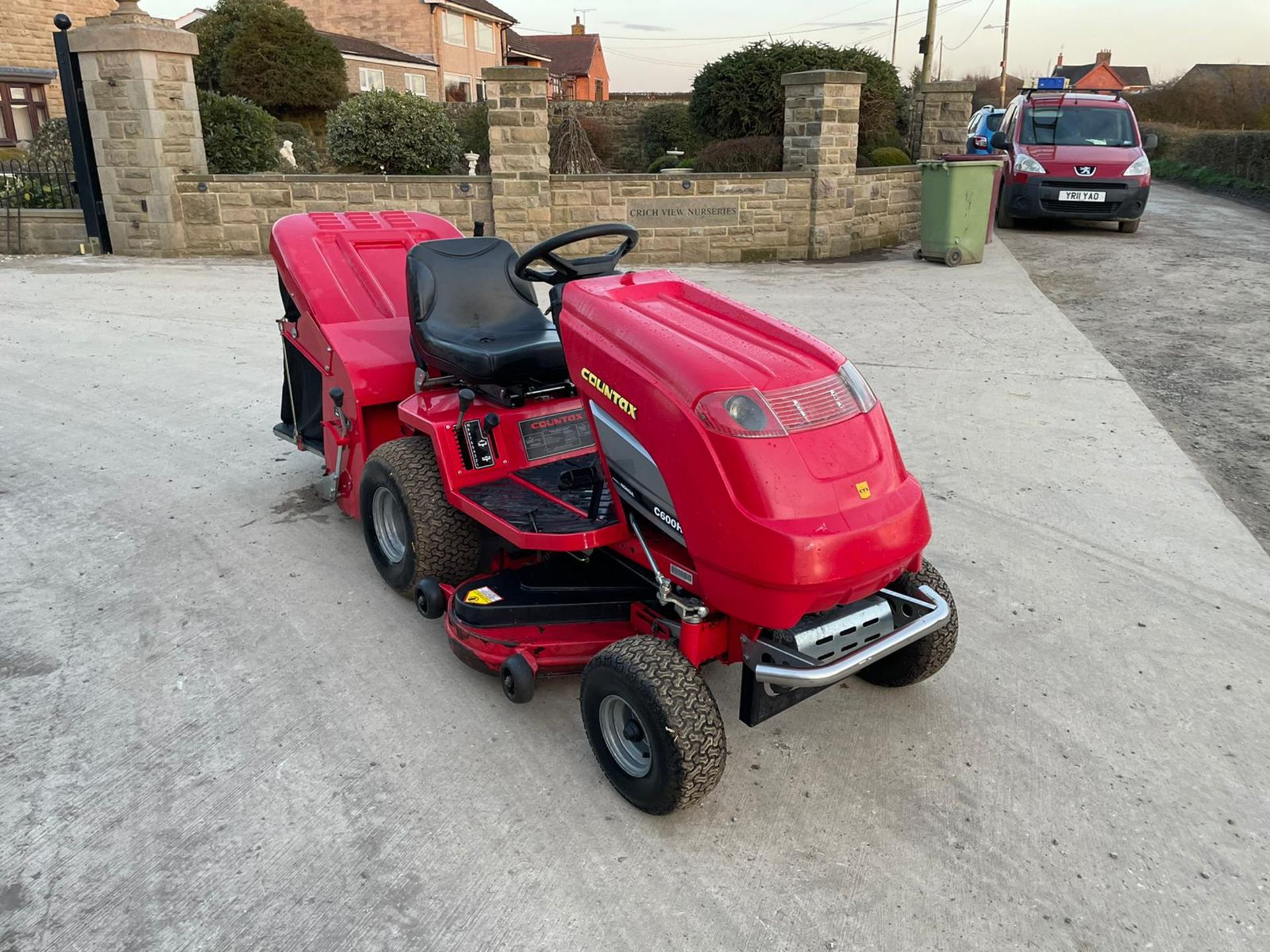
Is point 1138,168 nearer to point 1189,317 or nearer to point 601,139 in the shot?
point 1189,317

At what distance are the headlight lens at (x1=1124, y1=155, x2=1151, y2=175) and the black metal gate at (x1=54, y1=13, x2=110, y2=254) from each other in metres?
12.5

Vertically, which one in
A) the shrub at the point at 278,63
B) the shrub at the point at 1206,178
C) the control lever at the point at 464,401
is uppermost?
the shrub at the point at 278,63

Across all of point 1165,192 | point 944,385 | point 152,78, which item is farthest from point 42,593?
point 1165,192

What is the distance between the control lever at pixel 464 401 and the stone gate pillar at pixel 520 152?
7669mm

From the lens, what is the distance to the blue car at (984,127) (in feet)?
46.4

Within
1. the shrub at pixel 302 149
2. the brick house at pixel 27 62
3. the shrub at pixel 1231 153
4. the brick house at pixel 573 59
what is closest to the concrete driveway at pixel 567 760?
the shrub at pixel 302 149

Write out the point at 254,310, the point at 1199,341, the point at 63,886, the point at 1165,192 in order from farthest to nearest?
the point at 1165,192, the point at 254,310, the point at 1199,341, the point at 63,886

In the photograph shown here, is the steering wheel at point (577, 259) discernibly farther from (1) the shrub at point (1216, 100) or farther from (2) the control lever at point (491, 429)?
(1) the shrub at point (1216, 100)

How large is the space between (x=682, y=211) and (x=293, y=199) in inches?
176

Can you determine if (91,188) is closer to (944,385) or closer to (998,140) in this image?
(944,385)

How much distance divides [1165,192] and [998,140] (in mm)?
9288

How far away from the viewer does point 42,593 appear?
12.4 feet

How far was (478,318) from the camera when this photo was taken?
3.75 metres

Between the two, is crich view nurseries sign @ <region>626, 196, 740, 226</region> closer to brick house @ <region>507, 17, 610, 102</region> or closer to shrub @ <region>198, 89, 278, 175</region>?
shrub @ <region>198, 89, 278, 175</region>
